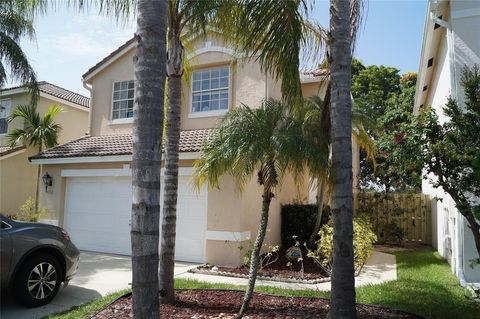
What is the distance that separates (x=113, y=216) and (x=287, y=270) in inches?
237

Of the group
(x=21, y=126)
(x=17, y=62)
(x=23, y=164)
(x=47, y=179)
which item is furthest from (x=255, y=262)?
(x=21, y=126)

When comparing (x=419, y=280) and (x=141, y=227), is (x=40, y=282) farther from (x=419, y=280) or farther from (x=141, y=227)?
(x=419, y=280)

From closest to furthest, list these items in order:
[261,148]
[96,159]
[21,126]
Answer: [261,148], [96,159], [21,126]

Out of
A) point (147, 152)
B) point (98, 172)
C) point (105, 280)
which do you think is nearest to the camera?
point (147, 152)

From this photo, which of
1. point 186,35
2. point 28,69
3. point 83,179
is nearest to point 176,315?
point 186,35

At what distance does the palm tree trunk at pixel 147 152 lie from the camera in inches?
141

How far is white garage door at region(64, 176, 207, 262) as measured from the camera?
449 inches

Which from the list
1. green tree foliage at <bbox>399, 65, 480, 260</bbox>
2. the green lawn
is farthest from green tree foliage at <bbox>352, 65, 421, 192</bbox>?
green tree foliage at <bbox>399, 65, 480, 260</bbox>

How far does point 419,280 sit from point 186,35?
7115 mm

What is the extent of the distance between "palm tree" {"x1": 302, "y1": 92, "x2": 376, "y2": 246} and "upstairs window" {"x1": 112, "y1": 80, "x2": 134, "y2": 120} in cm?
701

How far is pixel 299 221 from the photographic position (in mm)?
12492

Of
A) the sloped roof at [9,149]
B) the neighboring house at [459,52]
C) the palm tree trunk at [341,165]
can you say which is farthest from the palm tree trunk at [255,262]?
the sloped roof at [9,149]

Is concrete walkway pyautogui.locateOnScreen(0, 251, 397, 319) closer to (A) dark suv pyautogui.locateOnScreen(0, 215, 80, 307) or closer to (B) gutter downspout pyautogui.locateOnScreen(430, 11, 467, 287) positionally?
(A) dark suv pyautogui.locateOnScreen(0, 215, 80, 307)

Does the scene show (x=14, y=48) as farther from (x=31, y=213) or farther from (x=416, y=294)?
(x=416, y=294)
